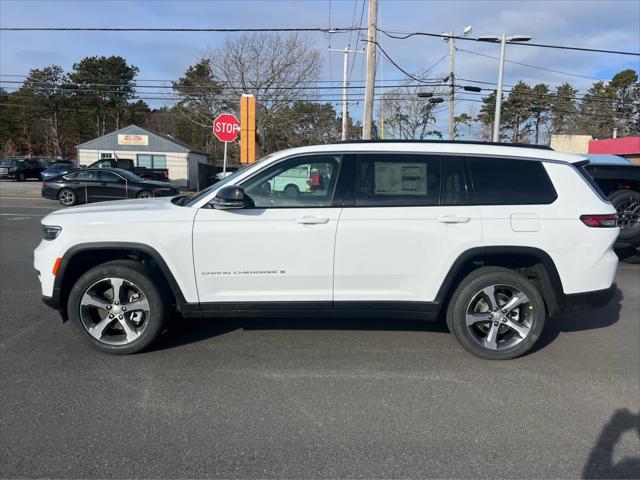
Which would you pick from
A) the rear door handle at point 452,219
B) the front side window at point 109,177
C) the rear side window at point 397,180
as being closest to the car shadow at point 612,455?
the rear door handle at point 452,219

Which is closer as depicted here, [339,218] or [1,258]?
[339,218]

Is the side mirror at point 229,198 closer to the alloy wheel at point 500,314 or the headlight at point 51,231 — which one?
the headlight at point 51,231

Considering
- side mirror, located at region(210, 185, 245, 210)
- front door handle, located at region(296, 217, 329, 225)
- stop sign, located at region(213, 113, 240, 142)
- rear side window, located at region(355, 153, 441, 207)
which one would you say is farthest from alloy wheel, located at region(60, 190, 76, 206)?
rear side window, located at region(355, 153, 441, 207)

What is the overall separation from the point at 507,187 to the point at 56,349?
420 cm

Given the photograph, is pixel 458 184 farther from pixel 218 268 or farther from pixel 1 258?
pixel 1 258

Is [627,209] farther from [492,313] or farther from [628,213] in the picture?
[492,313]

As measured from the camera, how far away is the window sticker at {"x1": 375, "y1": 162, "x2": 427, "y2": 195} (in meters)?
3.93

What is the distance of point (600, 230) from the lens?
13.0 feet

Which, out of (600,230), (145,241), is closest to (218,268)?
(145,241)

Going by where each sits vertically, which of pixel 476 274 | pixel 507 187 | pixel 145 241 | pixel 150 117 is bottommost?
pixel 476 274

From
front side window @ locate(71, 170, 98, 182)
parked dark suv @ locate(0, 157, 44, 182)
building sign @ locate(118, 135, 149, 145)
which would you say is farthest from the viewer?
building sign @ locate(118, 135, 149, 145)

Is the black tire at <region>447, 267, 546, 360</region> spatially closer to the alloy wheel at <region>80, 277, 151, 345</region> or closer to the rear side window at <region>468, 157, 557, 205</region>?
the rear side window at <region>468, 157, 557, 205</region>

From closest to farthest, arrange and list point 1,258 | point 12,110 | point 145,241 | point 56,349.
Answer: point 145,241 < point 56,349 < point 1,258 < point 12,110

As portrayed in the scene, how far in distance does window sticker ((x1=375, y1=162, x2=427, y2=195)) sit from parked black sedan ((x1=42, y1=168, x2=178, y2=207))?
1536cm
